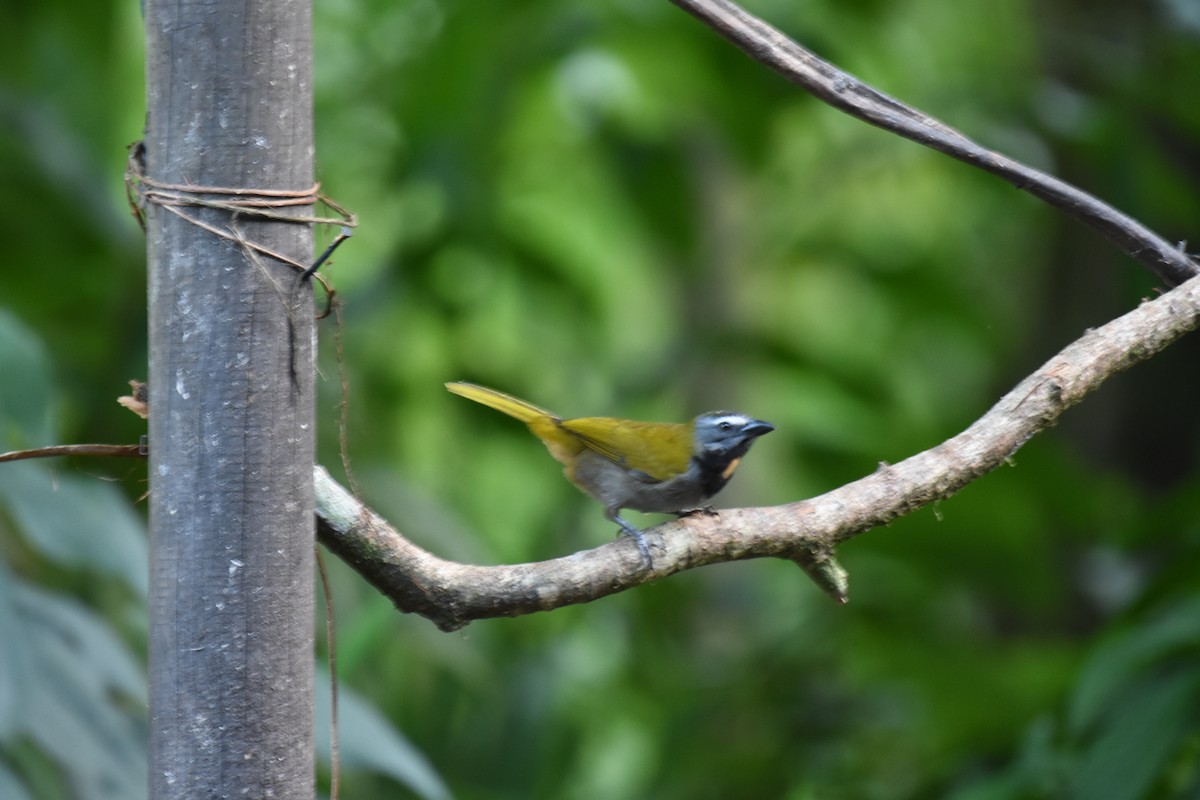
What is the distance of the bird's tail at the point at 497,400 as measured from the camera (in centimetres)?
261

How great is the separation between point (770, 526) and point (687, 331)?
3586mm

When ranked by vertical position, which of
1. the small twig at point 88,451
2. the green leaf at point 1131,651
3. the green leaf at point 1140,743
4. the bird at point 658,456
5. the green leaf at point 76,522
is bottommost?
the green leaf at point 1140,743

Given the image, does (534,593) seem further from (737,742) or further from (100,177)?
(100,177)

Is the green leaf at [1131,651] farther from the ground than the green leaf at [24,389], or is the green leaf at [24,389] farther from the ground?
the green leaf at [24,389]

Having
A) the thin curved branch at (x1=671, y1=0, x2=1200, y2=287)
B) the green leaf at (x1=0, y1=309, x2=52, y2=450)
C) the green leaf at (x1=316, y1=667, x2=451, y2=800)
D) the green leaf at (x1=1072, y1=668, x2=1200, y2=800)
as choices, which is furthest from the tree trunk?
the green leaf at (x1=1072, y1=668, x2=1200, y2=800)

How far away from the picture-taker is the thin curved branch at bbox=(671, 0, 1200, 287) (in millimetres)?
1570

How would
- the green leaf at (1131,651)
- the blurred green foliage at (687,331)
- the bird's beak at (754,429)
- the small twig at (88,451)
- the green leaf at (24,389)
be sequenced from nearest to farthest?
the small twig at (88,451) → the green leaf at (24,389) → the green leaf at (1131,651) → the bird's beak at (754,429) → the blurred green foliage at (687,331)

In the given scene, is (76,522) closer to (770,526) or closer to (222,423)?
(222,423)

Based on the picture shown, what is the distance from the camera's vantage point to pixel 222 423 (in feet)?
4.29

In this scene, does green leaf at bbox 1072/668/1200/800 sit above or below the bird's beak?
below

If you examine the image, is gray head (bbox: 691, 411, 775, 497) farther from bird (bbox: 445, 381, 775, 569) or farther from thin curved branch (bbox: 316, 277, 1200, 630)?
thin curved branch (bbox: 316, 277, 1200, 630)

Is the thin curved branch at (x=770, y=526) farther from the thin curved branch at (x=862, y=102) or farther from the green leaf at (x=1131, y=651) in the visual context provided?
the green leaf at (x=1131, y=651)

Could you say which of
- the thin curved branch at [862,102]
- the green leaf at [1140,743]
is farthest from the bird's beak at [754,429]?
the thin curved branch at [862,102]

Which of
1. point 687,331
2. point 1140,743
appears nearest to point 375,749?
point 1140,743
